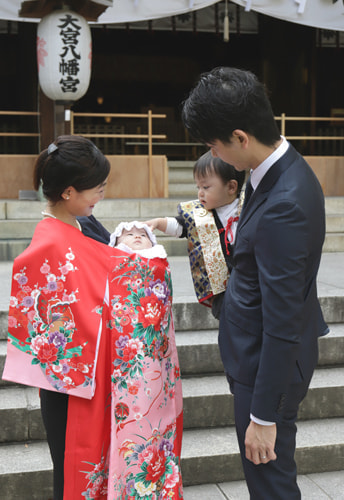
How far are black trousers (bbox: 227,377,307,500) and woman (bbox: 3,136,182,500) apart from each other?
504 millimetres

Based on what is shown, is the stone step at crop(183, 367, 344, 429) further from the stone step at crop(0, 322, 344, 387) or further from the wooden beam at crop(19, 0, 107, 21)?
the wooden beam at crop(19, 0, 107, 21)

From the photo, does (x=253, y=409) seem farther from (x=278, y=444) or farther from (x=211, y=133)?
(x=211, y=133)

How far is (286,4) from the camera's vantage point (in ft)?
27.6

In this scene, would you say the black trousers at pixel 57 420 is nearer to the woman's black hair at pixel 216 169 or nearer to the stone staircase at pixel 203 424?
the stone staircase at pixel 203 424

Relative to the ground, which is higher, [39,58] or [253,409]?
[39,58]

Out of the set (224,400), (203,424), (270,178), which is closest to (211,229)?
(270,178)

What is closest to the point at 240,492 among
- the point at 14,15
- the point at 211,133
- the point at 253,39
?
the point at 211,133

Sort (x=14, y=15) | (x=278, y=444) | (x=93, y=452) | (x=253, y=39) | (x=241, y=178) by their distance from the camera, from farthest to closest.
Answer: (x=253, y=39) → (x=14, y=15) → (x=241, y=178) → (x=93, y=452) → (x=278, y=444)

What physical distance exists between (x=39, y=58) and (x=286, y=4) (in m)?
4.00

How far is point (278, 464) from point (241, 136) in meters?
1.13

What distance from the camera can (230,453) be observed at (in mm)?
3057

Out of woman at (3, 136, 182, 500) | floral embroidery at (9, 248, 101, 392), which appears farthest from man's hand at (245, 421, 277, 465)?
floral embroidery at (9, 248, 101, 392)

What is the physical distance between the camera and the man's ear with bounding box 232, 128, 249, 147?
1.70 m

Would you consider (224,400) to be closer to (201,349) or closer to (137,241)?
(201,349)
